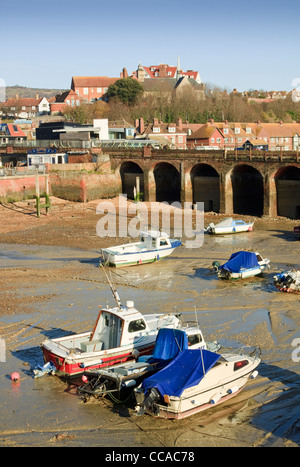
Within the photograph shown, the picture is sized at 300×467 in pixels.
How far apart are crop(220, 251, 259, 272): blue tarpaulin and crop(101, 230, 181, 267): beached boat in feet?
18.0

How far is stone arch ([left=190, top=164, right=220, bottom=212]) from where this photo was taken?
195 feet

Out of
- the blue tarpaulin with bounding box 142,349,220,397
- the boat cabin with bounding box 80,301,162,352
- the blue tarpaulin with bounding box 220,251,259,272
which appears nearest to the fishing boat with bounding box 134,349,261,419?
the blue tarpaulin with bounding box 142,349,220,397

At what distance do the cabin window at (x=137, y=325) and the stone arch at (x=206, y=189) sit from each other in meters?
38.4

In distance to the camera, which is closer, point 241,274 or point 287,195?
point 241,274

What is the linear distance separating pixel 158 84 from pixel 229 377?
119m

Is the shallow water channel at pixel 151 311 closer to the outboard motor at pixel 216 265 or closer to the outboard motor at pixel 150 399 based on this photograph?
the outboard motor at pixel 150 399

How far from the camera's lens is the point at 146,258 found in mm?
36812

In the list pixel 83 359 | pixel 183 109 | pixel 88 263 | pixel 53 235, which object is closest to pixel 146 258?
pixel 88 263

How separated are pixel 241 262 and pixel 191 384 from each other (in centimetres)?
1626

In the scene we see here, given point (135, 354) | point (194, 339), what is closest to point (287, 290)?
point (194, 339)

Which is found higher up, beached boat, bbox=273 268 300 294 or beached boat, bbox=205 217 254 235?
beached boat, bbox=205 217 254 235

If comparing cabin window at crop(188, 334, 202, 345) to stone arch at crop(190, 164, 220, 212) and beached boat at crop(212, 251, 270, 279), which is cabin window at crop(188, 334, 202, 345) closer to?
beached boat at crop(212, 251, 270, 279)

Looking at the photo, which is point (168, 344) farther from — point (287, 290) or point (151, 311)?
point (287, 290)

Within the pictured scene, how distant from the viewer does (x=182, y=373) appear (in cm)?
1772
